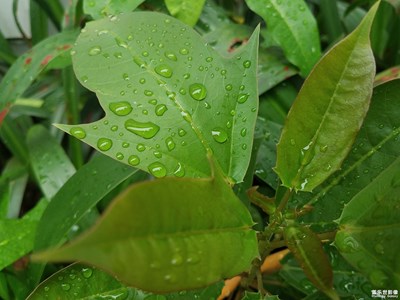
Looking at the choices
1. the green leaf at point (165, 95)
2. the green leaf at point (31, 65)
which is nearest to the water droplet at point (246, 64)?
the green leaf at point (165, 95)

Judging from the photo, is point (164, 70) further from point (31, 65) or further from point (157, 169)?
point (31, 65)

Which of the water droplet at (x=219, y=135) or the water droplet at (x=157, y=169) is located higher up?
the water droplet at (x=219, y=135)

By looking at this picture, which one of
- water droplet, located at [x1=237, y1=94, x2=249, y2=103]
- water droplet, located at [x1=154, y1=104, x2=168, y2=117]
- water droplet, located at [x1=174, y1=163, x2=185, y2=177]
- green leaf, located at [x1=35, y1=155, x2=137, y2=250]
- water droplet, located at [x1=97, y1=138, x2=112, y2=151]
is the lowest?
green leaf, located at [x1=35, y1=155, x2=137, y2=250]

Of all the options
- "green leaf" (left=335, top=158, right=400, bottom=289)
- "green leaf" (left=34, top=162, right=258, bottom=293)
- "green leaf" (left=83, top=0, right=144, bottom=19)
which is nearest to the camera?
"green leaf" (left=34, top=162, right=258, bottom=293)

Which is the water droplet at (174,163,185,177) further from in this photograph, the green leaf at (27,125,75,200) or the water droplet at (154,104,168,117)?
the green leaf at (27,125,75,200)

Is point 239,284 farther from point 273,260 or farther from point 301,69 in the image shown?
point 301,69

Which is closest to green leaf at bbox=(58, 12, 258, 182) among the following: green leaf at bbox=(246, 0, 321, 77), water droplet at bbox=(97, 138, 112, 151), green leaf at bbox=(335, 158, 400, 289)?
water droplet at bbox=(97, 138, 112, 151)

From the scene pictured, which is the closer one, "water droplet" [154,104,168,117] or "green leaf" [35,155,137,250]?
"water droplet" [154,104,168,117]

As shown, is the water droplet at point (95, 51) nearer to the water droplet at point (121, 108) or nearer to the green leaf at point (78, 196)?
the water droplet at point (121, 108)
